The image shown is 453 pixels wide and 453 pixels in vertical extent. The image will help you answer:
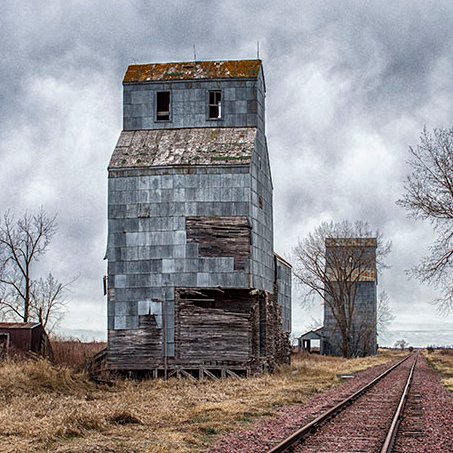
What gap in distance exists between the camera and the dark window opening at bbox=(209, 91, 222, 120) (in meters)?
33.3

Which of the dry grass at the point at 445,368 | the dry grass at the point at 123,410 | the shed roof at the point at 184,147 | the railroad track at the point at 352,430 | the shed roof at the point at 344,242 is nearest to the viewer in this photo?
the railroad track at the point at 352,430

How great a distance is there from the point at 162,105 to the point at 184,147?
10.1 feet

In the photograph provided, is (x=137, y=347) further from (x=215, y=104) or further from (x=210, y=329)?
(x=215, y=104)

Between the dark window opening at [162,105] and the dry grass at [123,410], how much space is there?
1171cm

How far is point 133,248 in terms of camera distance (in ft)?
100

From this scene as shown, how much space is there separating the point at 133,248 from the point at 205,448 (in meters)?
18.3

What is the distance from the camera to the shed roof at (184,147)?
31.1m

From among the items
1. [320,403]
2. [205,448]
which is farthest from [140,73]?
[205,448]

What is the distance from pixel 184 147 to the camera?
31.8 m

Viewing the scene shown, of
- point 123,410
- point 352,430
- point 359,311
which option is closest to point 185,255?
point 123,410

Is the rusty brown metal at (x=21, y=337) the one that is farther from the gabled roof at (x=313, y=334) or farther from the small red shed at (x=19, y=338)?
the gabled roof at (x=313, y=334)

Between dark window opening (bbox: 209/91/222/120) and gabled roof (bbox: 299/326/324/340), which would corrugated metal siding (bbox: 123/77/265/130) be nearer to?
dark window opening (bbox: 209/91/222/120)

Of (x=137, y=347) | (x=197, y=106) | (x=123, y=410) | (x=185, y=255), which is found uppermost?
(x=197, y=106)

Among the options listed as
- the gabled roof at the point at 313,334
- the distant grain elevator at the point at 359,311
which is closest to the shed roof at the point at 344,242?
the distant grain elevator at the point at 359,311
